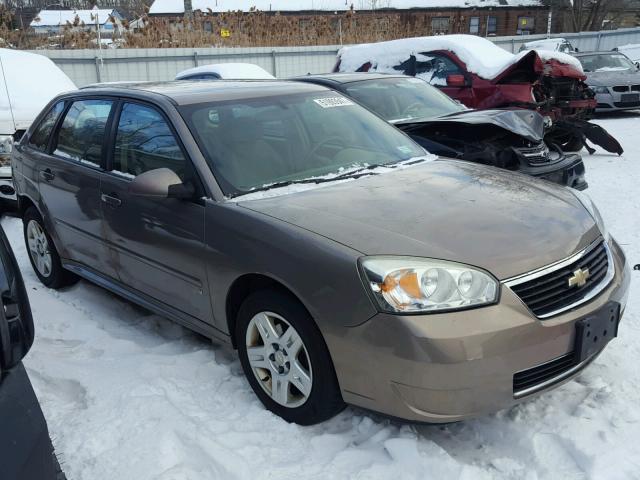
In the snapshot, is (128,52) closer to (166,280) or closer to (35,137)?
(35,137)

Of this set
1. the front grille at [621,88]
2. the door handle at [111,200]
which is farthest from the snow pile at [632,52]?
the door handle at [111,200]

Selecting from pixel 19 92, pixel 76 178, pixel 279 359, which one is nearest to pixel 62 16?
pixel 19 92

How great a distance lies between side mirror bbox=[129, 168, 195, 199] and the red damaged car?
5849 mm

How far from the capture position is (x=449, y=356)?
220 cm

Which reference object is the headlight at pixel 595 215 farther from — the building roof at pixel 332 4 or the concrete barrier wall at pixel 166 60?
the building roof at pixel 332 4

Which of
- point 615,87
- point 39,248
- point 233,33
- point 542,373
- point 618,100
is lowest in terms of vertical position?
point 39,248

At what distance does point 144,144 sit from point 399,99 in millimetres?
3753

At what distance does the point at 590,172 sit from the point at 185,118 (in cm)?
622

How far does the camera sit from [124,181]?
3543mm

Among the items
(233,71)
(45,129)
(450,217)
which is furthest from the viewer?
(233,71)

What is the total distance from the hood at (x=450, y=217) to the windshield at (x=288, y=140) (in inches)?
10.3

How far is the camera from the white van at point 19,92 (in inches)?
250

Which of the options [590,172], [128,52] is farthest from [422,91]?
[128,52]

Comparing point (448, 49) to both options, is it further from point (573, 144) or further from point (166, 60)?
point (166, 60)
